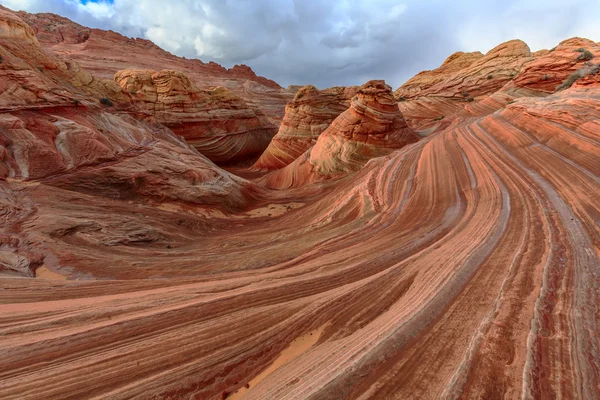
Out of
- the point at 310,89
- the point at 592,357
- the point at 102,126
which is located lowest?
the point at 592,357

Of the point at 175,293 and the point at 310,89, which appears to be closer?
the point at 175,293

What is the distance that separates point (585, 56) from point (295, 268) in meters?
19.4

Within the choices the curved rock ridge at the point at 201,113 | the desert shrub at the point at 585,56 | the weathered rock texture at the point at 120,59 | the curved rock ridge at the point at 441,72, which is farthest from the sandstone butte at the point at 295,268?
the weathered rock texture at the point at 120,59

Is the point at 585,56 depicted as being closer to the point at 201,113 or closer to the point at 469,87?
the point at 469,87

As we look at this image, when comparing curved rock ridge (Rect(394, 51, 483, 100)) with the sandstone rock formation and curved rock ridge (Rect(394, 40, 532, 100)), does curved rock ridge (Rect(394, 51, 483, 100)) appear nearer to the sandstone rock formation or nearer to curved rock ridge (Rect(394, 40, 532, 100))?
curved rock ridge (Rect(394, 40, 532, 100))

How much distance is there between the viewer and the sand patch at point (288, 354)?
2214 millimetres

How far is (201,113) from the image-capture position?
21969 millimetres

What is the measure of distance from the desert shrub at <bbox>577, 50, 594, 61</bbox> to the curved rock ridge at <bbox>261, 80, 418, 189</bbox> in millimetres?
9303

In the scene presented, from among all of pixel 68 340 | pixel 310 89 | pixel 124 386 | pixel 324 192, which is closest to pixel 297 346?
pixel 124 386

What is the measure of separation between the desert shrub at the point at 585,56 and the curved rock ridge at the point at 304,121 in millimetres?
12697

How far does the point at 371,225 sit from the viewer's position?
5.87m

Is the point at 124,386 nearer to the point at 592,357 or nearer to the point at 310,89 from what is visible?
the point at 592,357

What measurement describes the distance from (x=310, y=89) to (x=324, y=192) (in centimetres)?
1082

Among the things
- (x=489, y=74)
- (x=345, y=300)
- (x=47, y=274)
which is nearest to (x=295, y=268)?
(x=345, y=300)
